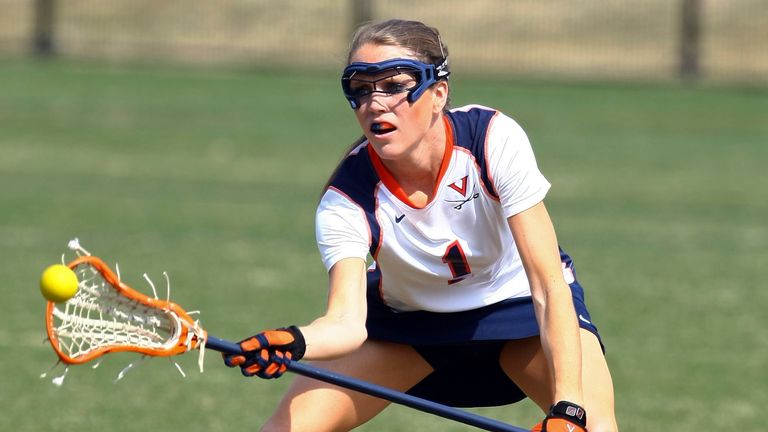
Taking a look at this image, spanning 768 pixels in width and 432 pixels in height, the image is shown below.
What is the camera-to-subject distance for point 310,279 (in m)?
9.75

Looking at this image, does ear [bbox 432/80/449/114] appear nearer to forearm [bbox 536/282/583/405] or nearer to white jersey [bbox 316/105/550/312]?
white jersey [bbox 316/105/550/312]

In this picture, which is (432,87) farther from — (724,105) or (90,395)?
(724,105)

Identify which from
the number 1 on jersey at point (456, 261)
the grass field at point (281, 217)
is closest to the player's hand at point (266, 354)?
the number 1 on jersey at point (456, 261)

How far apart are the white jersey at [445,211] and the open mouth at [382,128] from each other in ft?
0.80

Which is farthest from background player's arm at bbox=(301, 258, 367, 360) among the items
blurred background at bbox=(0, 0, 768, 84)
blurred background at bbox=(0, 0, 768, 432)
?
blurred background at bbox=(0, 0, 768, 84)

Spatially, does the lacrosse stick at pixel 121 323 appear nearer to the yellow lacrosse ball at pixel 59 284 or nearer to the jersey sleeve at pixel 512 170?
the yellow lacrosse ball at pixel 59 284

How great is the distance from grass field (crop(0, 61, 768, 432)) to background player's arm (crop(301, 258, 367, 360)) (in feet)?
6.91

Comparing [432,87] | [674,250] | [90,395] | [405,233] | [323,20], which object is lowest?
[323,20]

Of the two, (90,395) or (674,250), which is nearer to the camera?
(90,395)

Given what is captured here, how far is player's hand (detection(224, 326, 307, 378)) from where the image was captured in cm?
383

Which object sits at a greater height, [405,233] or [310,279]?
[405,233]

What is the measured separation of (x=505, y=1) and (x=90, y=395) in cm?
2198

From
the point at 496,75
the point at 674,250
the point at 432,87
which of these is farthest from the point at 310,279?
the point at 496,75

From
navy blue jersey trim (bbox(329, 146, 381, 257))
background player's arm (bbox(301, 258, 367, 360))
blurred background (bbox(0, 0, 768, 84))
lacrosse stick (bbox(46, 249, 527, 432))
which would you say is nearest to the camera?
lacrosse stick (bbox(46, 249, 527, 432))
